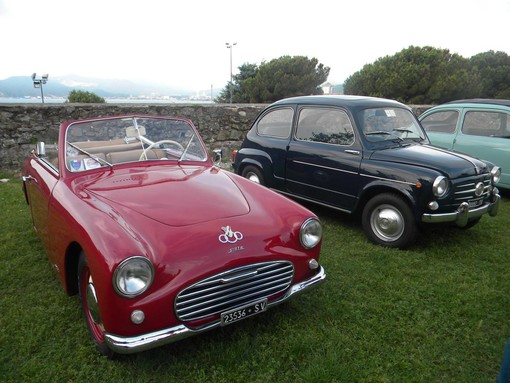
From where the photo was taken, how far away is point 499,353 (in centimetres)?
252

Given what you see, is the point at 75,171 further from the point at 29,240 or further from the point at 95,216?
the point at 29,240

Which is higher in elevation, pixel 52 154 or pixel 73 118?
pixel 73 118

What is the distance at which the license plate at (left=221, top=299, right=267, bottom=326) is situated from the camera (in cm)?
227

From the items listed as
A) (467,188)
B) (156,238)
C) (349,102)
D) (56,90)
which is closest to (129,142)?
(156,238)

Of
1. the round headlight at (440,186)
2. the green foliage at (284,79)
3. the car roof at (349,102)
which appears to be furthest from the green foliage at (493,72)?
the round headlight at (440,186)

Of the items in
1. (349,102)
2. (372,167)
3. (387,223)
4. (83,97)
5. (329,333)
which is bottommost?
(329,333)

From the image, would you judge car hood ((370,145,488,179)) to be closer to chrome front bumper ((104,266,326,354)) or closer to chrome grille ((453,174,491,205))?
chrome grille ((453,174,491,205))

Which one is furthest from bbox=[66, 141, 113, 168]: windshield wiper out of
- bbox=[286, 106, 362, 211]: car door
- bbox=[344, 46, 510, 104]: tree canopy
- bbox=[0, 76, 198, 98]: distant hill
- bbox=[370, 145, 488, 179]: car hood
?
bbox=[344, 46, 510, 104]: tree canopy

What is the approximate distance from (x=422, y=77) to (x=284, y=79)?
9397 millimetres

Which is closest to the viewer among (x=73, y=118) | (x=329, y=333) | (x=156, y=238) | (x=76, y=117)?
(x=156, y=238)

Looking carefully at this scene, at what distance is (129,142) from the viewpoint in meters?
3.42

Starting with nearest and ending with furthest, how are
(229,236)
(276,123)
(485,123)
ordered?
(229,236)
(276,123)
(485,123)

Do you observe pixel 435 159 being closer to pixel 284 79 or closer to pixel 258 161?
pixel 258 161

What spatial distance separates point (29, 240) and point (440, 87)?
22369mm
